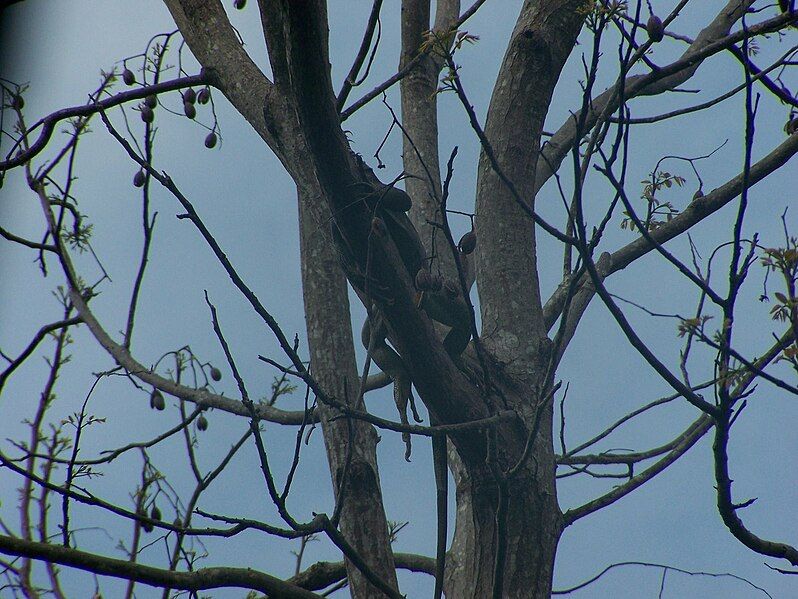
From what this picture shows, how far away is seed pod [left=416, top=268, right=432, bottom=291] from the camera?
254 cm

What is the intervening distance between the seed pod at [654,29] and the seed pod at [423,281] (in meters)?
1.02

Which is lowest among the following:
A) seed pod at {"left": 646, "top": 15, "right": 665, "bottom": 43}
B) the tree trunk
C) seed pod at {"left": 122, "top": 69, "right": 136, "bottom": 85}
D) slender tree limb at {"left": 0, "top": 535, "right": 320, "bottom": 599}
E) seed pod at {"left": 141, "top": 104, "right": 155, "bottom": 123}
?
slender tree limb at {"left": 0, "top": 535, "right": 320, "bottom": 599}

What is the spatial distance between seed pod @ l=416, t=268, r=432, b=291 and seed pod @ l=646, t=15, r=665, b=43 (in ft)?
3.34

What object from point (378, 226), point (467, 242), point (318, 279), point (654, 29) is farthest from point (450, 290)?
point (654, 29)

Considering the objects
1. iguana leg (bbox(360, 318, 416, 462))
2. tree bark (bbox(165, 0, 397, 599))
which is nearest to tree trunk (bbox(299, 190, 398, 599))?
tree bark (bbox(165, 0, 397, 599))

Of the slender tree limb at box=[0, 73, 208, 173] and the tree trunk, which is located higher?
the slender tree limb at box=[0, 73, 208, 173]

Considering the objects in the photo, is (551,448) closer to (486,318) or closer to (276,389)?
(486,318)

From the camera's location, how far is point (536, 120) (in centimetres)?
336

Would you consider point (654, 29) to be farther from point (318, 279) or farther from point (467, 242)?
point (318, 279)

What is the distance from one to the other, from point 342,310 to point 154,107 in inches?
51.0

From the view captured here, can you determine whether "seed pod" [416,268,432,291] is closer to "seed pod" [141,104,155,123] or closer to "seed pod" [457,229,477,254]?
"seed pod" [457,229,477,254]

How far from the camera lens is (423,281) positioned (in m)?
2.54

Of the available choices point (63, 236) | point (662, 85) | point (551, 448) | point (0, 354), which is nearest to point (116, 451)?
point (0, 354)

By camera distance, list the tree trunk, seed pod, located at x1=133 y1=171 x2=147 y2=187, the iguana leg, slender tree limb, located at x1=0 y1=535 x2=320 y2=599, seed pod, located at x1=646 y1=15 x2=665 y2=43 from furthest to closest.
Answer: seed pod, located at x1=133 y1=171 x2=147 y2=187
the iguana leg
the tree trunk
seed pod, located at x1=646 y1=15 x2=665 y2=43
slender tree limb, located at x1=0 y1=535 x2=320 y2=599
